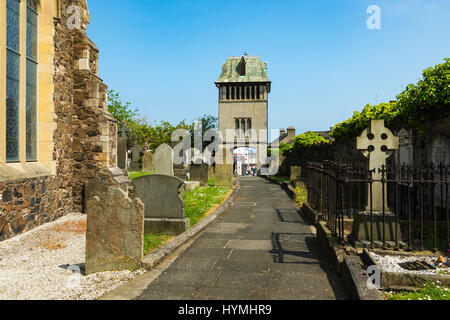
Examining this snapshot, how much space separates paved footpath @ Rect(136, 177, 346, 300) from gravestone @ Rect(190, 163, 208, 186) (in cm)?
1039

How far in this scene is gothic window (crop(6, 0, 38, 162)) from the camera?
6.50 metres

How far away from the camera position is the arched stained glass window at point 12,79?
6.44 metres

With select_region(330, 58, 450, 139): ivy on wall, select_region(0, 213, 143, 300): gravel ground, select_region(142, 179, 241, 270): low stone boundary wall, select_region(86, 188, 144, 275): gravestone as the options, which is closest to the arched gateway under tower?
select_region(330, 58, 450, 139): ivy on wall

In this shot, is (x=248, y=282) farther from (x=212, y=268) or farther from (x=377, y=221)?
(x=377, y=221)

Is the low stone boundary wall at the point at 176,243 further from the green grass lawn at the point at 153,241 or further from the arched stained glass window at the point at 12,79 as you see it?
the arched stained glass window at the point at 12,79

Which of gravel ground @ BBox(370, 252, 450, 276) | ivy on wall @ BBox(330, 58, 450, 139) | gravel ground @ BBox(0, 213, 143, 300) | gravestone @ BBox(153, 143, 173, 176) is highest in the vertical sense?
ivy on wall @ BBox(330, 58, 450, 139)

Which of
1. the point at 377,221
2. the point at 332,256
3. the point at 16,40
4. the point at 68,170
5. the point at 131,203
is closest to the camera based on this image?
the point at 131,203

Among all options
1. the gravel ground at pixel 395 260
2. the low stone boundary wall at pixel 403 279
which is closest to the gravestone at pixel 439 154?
the gravel ground at pixel 395 260

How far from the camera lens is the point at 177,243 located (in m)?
6.16

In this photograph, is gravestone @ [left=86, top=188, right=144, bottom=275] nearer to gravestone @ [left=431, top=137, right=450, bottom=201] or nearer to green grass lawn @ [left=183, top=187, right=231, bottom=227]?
green grass lawn @ [left=183, top=187, right=231, bottom=227]

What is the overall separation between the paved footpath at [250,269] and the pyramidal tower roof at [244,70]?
144ft

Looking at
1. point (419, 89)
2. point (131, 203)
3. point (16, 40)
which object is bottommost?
point (131, 203)

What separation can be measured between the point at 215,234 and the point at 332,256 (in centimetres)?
304

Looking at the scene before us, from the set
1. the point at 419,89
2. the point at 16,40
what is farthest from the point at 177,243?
the point at 419,89
